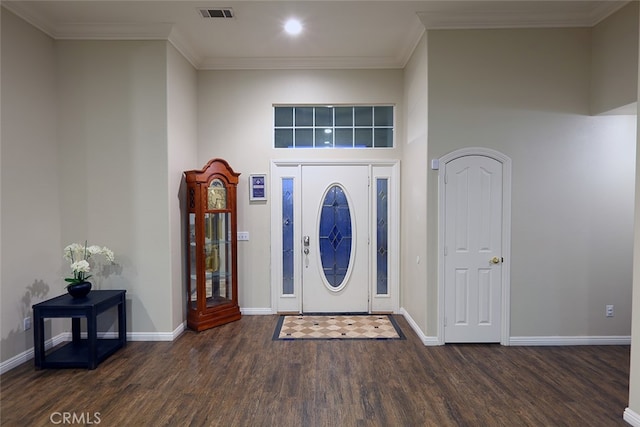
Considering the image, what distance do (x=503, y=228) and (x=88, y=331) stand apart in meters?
4.13

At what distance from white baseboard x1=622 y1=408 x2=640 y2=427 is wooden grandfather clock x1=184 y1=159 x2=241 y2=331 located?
3.83m

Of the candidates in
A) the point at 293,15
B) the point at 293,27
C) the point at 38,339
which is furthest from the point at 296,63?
the point at 38,339

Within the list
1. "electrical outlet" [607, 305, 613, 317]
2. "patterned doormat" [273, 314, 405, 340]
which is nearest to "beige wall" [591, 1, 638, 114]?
"electrical outlet" [607, 305, 613, 317]

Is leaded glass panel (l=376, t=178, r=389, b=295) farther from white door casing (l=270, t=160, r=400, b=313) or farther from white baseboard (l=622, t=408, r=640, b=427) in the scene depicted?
white baseboard (l=622, t=408, r=640, b=427)

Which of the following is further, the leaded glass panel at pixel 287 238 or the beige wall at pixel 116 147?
the leaded glass panel at pixel 287 238

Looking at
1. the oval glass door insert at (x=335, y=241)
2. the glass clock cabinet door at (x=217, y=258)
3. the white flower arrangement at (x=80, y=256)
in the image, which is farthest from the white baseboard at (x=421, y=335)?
the white flower arrangement at (x=80, y=256)

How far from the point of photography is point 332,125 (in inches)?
195

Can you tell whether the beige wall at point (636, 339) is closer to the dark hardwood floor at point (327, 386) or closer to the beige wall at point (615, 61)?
the dark hardwood floor at point (327, 386)

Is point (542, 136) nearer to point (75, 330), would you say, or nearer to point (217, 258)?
point (217, 258)

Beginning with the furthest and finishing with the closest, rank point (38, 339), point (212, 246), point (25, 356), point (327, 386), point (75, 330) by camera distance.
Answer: point (212, 246) → point (75, 330) → point (25, 356) → point (38, 339) → point (327, 386)

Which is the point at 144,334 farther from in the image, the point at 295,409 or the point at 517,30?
the point at 517,30

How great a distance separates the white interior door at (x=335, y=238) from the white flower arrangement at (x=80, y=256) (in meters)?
2.32

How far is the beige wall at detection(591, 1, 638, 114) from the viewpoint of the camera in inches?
132

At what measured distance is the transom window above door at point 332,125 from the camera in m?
4.96
